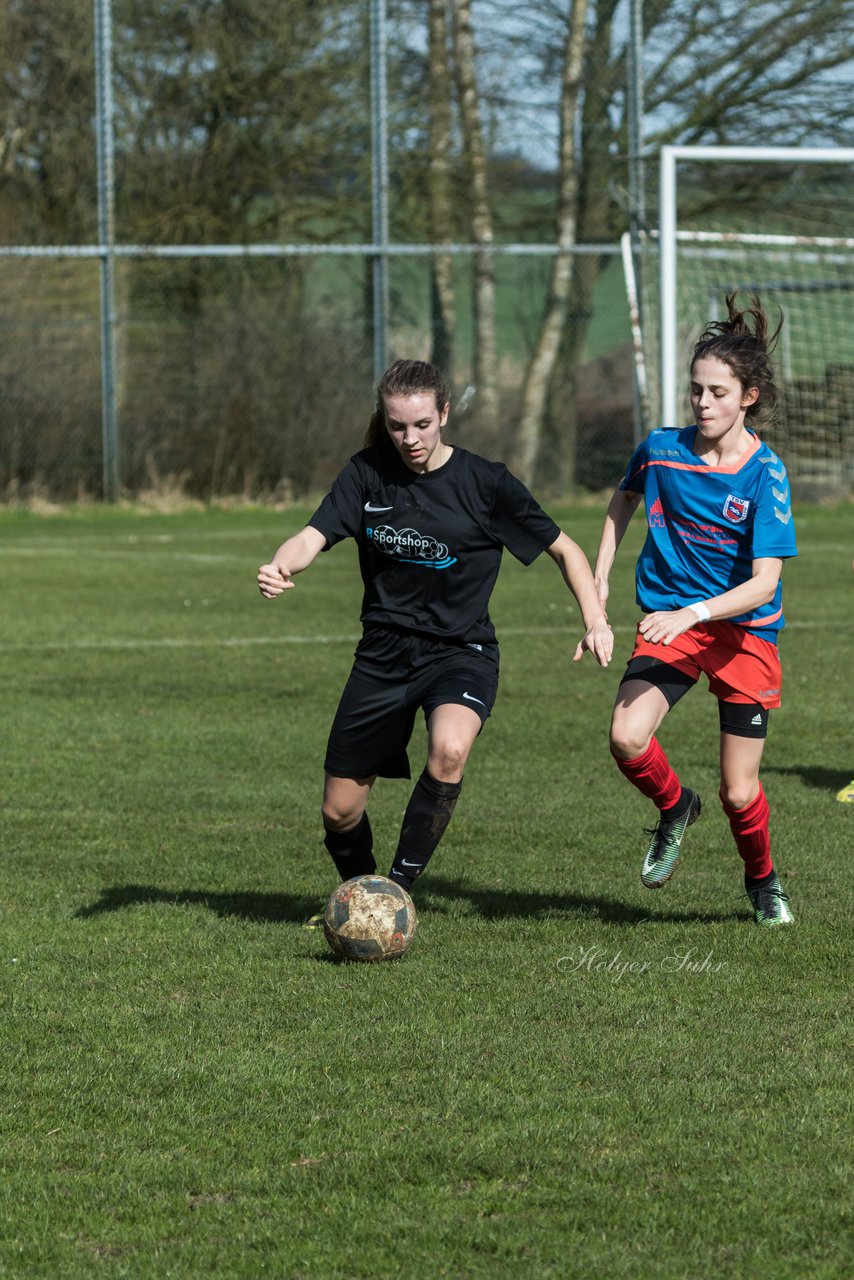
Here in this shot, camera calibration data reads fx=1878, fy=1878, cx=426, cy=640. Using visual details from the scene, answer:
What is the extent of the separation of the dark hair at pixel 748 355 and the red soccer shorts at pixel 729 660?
2.17 feet

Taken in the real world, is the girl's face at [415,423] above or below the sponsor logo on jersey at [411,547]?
above

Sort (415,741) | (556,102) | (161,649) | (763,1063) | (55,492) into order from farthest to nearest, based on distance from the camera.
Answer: (556,102)
(55,492)
(161,649)
(415,741)
(763,1063)

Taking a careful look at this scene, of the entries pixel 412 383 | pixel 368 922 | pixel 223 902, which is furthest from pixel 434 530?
pixel 223 902

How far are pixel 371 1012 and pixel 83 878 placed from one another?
188 centimetres

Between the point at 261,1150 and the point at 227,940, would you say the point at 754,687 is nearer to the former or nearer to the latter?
the point at 227,940

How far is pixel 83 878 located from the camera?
6340 millimetres

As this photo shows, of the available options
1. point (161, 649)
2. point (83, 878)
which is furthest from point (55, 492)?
point (83, 878)

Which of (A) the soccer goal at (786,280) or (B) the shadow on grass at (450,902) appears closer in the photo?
(B) the shadow on grass at (450,902)

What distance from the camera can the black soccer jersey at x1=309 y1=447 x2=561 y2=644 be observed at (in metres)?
5.56

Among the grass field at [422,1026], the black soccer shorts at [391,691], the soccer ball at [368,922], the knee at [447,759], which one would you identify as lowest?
the grass field at [422,1026]

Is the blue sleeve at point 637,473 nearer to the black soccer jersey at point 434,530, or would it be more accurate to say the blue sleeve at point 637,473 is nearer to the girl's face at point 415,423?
the black soccer jersey at point 434,530

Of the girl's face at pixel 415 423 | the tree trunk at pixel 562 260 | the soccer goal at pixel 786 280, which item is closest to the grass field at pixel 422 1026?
the girl's face at pixel 415 423

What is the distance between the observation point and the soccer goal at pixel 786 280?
2375cm

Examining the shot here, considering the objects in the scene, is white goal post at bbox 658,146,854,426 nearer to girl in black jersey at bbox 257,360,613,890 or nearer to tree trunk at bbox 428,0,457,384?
tree trunk at bbox 428,0,457,384
